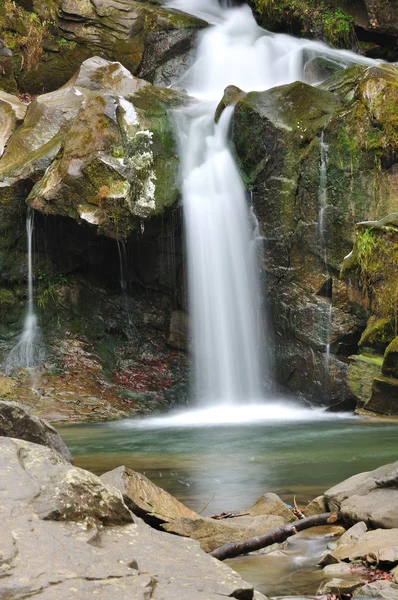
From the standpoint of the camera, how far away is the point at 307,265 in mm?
13672

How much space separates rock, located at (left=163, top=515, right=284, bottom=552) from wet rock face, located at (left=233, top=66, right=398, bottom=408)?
8.27 m

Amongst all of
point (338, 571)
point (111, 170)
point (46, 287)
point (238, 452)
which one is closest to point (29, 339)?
point (46, 287)

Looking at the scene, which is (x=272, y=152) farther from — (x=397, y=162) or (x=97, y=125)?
(x=97, y=125)

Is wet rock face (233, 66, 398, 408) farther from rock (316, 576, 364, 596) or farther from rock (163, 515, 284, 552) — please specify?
rock (316, 576, 364, 596)

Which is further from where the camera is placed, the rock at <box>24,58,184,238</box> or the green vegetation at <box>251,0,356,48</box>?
the green vegetation at <box>251,0,356,48</box>

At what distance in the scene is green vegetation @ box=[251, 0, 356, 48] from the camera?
1933 centimetres

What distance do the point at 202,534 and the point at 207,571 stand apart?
78.0 inches

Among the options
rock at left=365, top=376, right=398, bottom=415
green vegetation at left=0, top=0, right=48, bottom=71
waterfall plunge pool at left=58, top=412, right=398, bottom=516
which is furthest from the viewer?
green vegetation at left=0, top=0, right=48, bottom=71

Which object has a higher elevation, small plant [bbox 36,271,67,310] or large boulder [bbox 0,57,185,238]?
large boulder [bbox 0,57,185,238]

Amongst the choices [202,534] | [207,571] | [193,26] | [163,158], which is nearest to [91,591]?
[207,571]

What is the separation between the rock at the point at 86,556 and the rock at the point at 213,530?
1586mm

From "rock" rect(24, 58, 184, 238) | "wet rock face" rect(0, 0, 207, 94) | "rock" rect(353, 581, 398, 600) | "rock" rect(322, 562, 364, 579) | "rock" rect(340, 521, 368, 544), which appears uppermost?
"wet rock face" rect(0, 0, 207, 94)

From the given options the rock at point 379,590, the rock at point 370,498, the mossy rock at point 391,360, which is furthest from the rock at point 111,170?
the rock at point 379,590

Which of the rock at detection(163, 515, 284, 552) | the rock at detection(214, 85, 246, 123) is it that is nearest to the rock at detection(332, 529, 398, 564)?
the rock at detection(163, 515, 284, 552)
